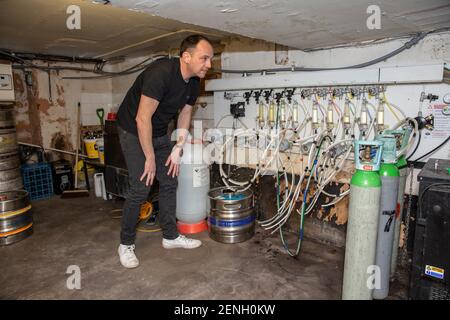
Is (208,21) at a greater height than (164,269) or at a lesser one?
greater

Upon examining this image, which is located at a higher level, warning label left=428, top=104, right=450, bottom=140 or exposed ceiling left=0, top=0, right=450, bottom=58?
exposed ceiling left=0, top=0, right=450, bottom=58

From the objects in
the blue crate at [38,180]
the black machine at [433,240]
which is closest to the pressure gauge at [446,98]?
the black machine at [433,240]

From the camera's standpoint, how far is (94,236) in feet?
8.49

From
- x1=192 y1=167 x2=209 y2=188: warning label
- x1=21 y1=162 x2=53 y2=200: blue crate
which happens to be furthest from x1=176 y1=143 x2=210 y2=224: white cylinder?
x1=21 y1=162 x2=53 y2=200: blue crate

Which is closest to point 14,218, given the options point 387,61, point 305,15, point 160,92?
point 160,92

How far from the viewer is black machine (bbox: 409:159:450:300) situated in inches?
54.2

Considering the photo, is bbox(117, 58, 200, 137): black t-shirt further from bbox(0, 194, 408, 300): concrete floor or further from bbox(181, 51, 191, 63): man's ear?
bbox(0, 194, 408, 300): concrete floor

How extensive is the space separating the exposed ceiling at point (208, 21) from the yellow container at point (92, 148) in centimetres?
114

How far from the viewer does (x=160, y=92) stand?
1.84 m

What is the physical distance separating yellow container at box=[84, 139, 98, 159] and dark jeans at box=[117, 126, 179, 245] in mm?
1904

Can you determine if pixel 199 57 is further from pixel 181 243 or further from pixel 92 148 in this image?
pixel 92 148

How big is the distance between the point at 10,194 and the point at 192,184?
1648 mm
